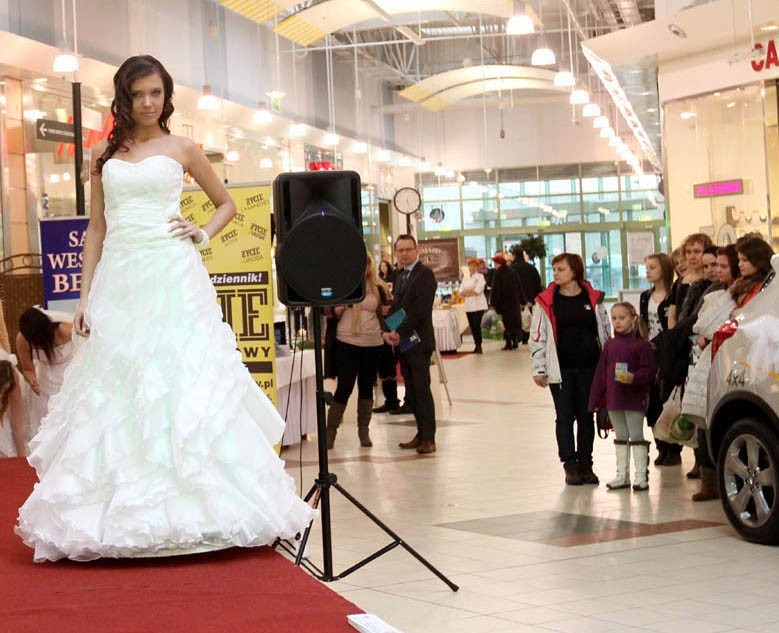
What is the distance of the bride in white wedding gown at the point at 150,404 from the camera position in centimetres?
412

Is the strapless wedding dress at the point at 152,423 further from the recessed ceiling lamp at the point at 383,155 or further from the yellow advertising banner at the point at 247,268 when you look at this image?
the recessed ceiling lamp at the point at 383,155

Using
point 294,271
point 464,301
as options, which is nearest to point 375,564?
point 294,271

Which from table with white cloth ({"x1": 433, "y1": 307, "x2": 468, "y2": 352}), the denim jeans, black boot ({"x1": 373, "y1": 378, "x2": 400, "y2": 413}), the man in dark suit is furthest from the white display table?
the denim jeans

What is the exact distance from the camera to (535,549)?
6086mm

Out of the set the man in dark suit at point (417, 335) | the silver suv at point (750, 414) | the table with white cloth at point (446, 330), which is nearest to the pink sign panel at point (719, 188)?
the table with white cloth at point (446, 330)

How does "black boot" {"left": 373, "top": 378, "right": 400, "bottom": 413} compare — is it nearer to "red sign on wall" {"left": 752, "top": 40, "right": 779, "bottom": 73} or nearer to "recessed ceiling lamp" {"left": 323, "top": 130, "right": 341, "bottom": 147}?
"red sign on wall" {"left": 752, "top": 40, "right": 779, "bottom": 73}

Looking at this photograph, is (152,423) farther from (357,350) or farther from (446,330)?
(446,330)

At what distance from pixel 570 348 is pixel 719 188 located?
8.57 meters

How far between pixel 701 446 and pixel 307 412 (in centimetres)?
448

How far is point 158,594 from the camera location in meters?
3.66

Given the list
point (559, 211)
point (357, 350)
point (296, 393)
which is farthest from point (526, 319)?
point (559, 211)

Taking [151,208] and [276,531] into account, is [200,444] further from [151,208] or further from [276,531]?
[151,208]

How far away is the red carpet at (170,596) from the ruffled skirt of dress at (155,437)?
8 centimetres

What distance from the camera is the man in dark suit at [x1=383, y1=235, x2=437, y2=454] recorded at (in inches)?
386
